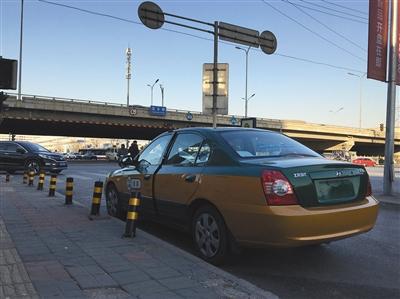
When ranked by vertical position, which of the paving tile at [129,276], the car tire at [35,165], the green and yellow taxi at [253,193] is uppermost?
the green and yellow taxi at [253,193]

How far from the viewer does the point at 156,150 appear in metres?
7.50

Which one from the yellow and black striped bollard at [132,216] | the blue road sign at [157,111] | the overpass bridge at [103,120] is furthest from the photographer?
the blue road sign at [157,111]

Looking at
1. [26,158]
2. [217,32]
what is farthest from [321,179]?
[26,158]

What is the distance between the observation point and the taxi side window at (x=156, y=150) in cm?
727

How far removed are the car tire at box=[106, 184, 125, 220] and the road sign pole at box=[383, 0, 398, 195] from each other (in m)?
8.07

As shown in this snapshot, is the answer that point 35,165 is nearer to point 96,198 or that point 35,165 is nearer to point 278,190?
point 96,198

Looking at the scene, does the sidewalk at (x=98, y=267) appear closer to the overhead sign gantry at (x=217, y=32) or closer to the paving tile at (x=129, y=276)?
the paving tile at (x=129, y=276)

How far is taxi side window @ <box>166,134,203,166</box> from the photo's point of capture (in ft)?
21.0

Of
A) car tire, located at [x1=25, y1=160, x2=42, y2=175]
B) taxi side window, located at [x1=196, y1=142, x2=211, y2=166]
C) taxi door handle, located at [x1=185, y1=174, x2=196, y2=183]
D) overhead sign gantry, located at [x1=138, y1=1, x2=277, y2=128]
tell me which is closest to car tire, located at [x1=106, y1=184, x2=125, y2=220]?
taxi door handle, located at [x1=185, y1=174, x2=196, y2=183]

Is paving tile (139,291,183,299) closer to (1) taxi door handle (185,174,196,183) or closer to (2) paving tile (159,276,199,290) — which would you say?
Answer: (2) paving tile (159,276,199,290)

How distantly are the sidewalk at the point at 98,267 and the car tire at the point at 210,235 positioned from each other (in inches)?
9.9

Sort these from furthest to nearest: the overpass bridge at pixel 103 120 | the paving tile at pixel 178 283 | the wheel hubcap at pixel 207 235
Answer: the overpass bridge at pixel 103 120 < the wheel hubcap at pixel 207 235 < the paving tile at pixel 178 283

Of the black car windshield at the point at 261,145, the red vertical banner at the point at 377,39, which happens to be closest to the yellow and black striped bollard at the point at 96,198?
the black car windshield at the point at 261,145

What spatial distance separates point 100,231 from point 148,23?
10.7 metres
